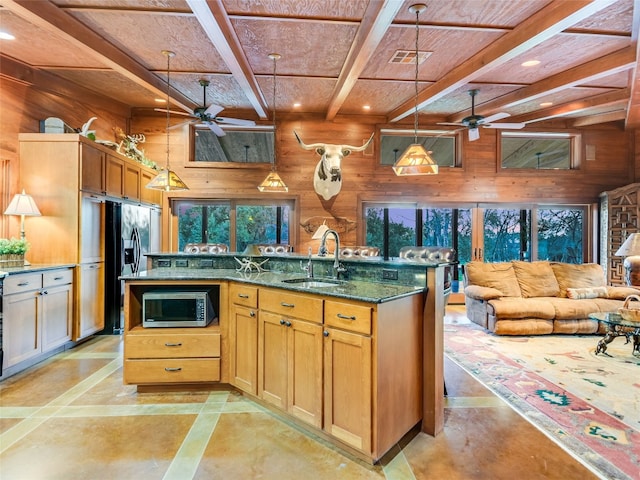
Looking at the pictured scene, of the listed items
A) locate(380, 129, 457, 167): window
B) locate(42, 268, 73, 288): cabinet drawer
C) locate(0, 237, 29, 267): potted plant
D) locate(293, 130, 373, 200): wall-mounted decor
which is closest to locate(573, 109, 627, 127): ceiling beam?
locate(380, 129, 457, 167): window

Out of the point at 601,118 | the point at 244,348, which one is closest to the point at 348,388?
the point at 244,348

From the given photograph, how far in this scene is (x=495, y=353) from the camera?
12.6ft

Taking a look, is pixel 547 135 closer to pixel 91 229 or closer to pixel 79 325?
pixel 91 229

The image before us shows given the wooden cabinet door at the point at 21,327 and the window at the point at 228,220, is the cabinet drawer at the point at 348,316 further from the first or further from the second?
the window at the point at 228,220

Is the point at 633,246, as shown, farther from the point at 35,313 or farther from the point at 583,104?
the point at 35,313

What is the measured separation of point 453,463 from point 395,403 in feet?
1.54

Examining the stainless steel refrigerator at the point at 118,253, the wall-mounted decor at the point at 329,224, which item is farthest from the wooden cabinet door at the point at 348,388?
the wall-mounted decor at the point at 329,224

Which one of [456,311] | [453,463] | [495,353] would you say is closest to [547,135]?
[456,311]

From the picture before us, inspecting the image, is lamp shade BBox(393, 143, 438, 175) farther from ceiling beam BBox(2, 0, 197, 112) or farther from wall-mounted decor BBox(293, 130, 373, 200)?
ceiling beam BBox(2, 0, 197, 112)

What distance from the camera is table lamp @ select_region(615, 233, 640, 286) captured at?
15.1 feet

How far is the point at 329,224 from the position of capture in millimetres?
6426

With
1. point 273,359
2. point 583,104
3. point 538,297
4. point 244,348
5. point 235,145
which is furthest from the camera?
point 235,145

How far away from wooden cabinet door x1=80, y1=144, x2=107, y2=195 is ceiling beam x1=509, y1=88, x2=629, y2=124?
6.96m

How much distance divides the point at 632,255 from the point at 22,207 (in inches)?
303
